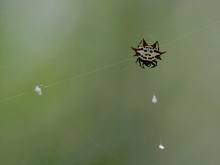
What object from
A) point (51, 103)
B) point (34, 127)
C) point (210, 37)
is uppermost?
point (210, 37)

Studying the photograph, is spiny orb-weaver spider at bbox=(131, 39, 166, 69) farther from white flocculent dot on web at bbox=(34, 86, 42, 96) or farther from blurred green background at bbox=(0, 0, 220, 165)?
white flocculent dot on web at bbox=(34, 86, 42, 96)

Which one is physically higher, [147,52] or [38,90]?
[147,52]

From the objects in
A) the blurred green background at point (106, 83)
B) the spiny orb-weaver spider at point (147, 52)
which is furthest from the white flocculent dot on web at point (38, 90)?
the spiny orb-weaver spider at point (147, 52)

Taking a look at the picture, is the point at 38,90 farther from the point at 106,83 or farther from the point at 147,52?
the point at 147,52

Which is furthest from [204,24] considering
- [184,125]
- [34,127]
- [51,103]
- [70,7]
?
[34,127]

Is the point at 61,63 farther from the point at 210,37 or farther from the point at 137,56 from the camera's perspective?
the point at 210,37

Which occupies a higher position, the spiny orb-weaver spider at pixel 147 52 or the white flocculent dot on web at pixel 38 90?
the spiny orb-weaver spider at pixel 147 52

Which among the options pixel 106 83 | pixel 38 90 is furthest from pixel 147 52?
pixel 38 90

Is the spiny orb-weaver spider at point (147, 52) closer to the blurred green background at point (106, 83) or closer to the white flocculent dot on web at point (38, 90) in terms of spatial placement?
the blurred green background at point (106, 83)
